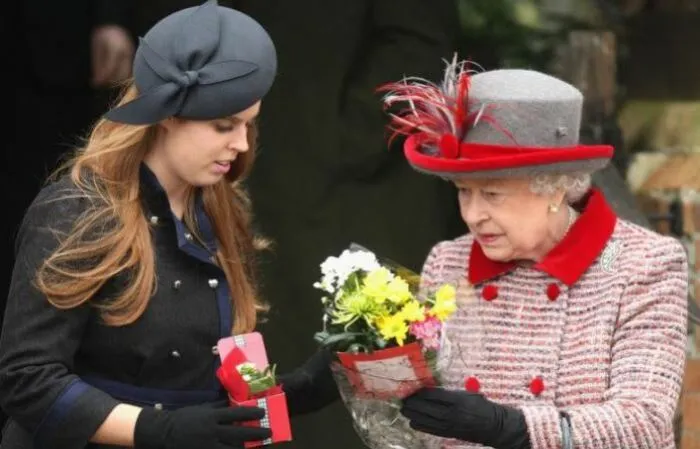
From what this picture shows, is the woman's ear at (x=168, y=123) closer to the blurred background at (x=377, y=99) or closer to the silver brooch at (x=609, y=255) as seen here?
the silver brooch at (x=609, y=255)

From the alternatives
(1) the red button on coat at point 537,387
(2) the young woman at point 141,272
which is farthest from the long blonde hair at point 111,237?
(1) the red button on coat at point 537,387

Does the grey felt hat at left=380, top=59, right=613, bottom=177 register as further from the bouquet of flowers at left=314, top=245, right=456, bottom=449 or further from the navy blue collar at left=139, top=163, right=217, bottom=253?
the navy blue collar at left=139, top=163, right=217, bottom=253

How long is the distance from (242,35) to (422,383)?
2.54 feet

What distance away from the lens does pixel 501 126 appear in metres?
3.66

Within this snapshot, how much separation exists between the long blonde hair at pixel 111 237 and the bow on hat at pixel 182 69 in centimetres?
10

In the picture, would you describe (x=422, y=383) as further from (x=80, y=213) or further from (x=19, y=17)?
(x=19, y=17)

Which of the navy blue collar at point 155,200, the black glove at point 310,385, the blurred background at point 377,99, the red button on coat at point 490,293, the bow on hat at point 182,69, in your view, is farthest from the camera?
the blurred background at point 377,99

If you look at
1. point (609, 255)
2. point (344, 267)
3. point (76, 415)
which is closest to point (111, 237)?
point (76, 415)

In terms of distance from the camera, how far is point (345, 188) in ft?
18.2

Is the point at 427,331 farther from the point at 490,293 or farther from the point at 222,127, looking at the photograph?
the point at 222,127

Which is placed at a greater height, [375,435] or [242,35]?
[242,35]

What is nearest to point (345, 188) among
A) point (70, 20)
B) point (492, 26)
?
point (492, 26)

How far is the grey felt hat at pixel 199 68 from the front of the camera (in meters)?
3.57

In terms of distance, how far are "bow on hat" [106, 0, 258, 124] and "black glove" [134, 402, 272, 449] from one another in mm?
570
